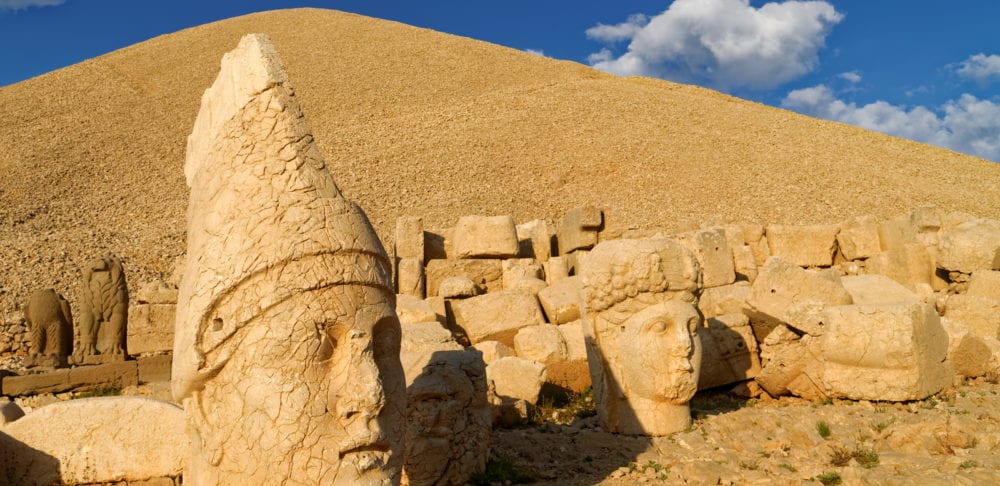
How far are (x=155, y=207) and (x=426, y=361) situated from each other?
17.3 meters

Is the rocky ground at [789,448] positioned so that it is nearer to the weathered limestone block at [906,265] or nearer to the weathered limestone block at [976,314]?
the weathered limestone block at [976,314]

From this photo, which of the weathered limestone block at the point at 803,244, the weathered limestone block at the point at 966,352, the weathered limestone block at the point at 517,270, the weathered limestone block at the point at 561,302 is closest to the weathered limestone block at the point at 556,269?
the weathered limestone block at the point at 517,270

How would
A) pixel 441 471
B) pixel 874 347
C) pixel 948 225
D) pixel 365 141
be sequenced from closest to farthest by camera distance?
1. pixel 441 471
2. pixel 874 347
3. pixel 948 225
4. pixel 365 141

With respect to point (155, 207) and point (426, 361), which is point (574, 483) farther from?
point (155, 207)

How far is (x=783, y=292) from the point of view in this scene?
8.10 metres

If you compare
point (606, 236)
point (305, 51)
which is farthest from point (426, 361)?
point (305, 51)

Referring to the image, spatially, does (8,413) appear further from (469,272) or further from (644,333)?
(469,272)

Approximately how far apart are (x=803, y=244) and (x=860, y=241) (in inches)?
33.5

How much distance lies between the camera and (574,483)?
4.84 m

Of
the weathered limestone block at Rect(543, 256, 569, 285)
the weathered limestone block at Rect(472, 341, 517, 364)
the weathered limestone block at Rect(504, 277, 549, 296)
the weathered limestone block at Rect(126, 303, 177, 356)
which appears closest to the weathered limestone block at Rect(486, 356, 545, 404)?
the weathered limestone block at Rect(472, 341, 517, 364)

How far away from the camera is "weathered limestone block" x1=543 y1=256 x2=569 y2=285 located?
11.5 metres

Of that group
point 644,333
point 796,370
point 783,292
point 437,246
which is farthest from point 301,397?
point 437,246

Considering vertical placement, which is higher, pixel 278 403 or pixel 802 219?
pixel 802 219

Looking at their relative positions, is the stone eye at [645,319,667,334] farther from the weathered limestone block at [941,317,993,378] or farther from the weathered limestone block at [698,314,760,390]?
the weathered limestone block at [941,317,993,378]
